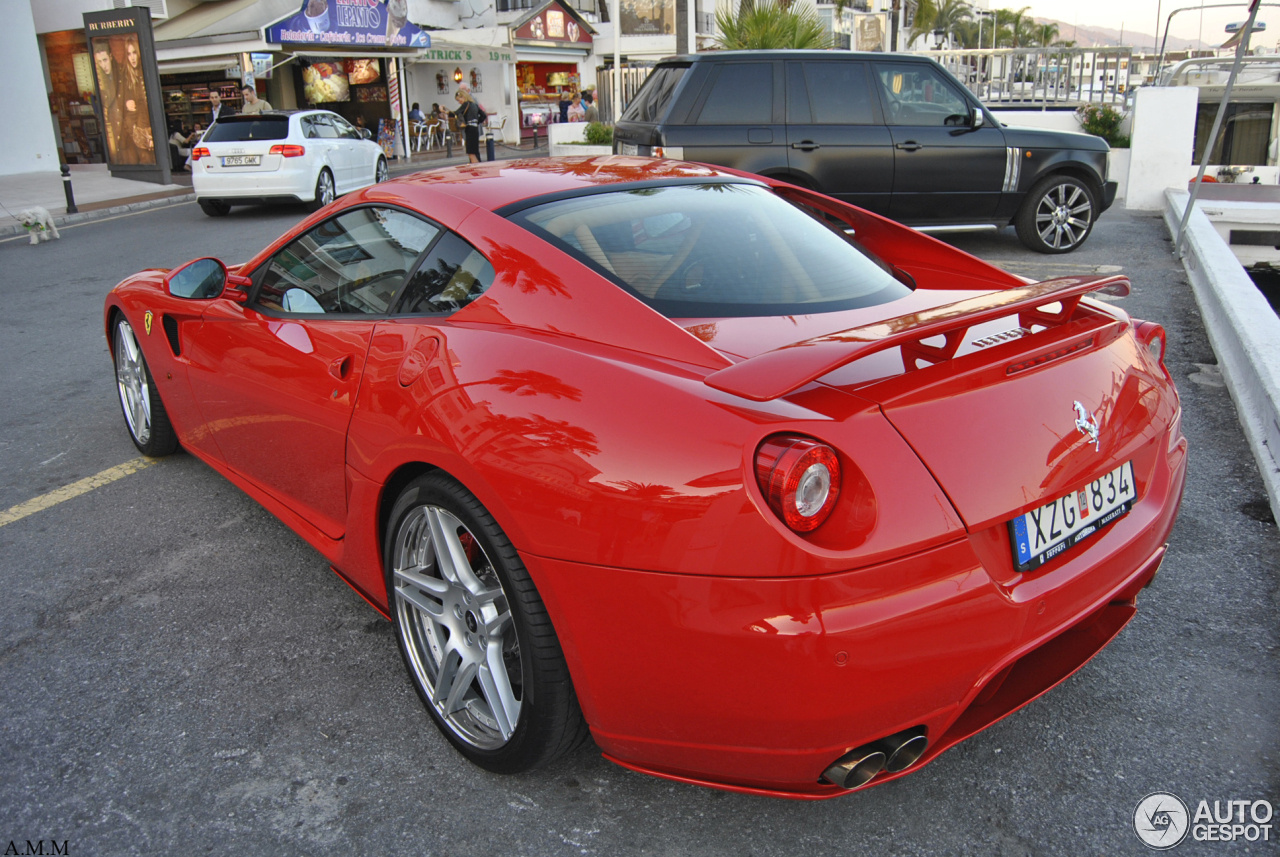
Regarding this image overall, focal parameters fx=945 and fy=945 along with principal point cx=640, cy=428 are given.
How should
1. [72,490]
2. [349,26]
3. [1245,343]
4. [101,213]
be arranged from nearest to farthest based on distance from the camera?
1. [72,490]
2. [1245,343]
3. [101,213]
4. [349,26]

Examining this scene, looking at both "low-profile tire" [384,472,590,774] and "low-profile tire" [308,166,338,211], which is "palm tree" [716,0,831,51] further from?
"low-profile tire" [384,472,590,774]

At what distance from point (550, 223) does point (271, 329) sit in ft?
3.69

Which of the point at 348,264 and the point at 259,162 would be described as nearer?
the point at 348,264

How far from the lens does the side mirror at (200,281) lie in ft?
11.1

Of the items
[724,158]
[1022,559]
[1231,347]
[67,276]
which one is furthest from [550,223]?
[67,276]

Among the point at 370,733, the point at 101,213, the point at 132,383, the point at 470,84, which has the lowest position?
the point at 370,733

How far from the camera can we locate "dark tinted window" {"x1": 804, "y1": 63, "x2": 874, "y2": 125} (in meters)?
8.73

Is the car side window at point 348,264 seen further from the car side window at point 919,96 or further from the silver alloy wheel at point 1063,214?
the silver alloy wheel at point 1063,214

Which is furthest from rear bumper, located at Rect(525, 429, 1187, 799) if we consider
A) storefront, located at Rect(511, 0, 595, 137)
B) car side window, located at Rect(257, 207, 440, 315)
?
storefront, located at Rect(511, 0, 595, 137)

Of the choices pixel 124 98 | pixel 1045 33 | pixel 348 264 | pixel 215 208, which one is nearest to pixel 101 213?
pixel 215 208

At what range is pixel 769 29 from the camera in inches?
757

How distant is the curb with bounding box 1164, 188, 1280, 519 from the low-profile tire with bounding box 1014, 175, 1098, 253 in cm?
126

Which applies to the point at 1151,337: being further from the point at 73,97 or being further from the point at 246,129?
the point at 73,97

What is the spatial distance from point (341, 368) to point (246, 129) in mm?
13316
